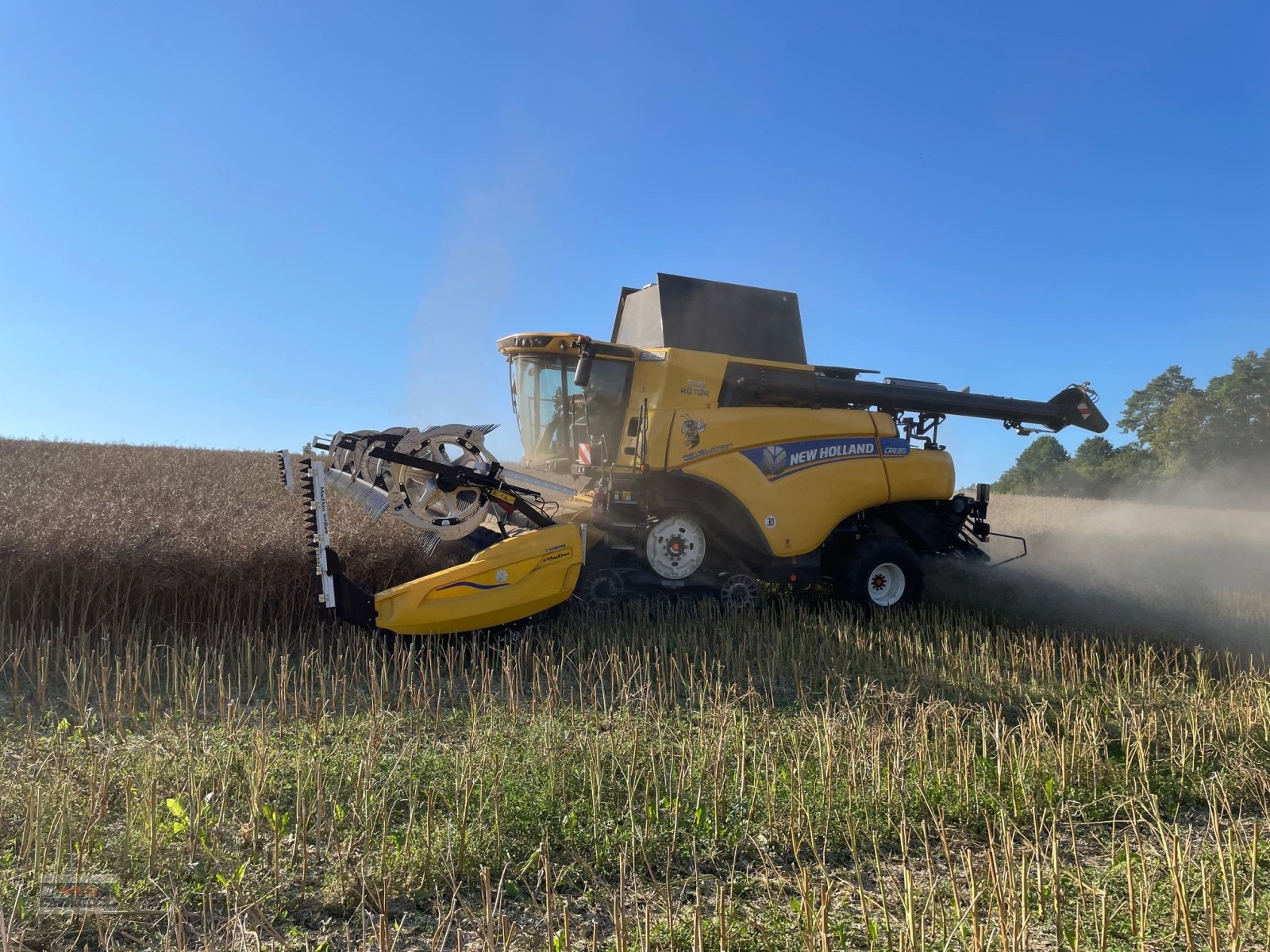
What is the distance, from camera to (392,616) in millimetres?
5039

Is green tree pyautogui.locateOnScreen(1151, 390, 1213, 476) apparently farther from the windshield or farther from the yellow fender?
the yellow fender

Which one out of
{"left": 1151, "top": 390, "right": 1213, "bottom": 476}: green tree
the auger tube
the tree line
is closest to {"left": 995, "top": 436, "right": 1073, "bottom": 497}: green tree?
the tree line

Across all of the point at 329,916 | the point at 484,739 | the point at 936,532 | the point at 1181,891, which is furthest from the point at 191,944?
the point at 936,532

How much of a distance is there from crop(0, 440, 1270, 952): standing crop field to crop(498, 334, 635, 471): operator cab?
56.6 inches

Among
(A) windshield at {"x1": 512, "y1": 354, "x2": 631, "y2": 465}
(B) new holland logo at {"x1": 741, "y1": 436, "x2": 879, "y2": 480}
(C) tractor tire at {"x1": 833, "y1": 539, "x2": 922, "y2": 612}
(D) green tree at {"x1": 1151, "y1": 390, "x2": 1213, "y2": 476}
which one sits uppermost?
(D) green tree at {"x1": 1151, "y1": 390, "x2": 1213, "y2": 476}

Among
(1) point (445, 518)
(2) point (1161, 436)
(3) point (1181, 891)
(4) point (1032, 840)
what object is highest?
(2) point (1161, 436)

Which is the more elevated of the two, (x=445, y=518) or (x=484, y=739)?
(x=445, y=518)

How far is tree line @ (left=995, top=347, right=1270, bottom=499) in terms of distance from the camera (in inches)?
1004

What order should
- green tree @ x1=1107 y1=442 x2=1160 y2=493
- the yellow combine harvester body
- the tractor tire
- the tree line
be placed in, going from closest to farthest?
the yellow combine harvester body
the tractor tire
the tree line
green tree @ x1=1107 y1=442 x2=1160 y2=493

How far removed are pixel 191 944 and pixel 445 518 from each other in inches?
127

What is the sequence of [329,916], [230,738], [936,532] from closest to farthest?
[329,916]
[230,738]
[936,532]

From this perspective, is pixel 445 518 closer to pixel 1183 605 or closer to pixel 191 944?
pixel 191 944

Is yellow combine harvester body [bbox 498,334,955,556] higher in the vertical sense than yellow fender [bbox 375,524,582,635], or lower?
higher

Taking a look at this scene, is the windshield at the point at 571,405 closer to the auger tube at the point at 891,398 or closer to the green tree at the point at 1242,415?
the auger tube at the point at 891,398
